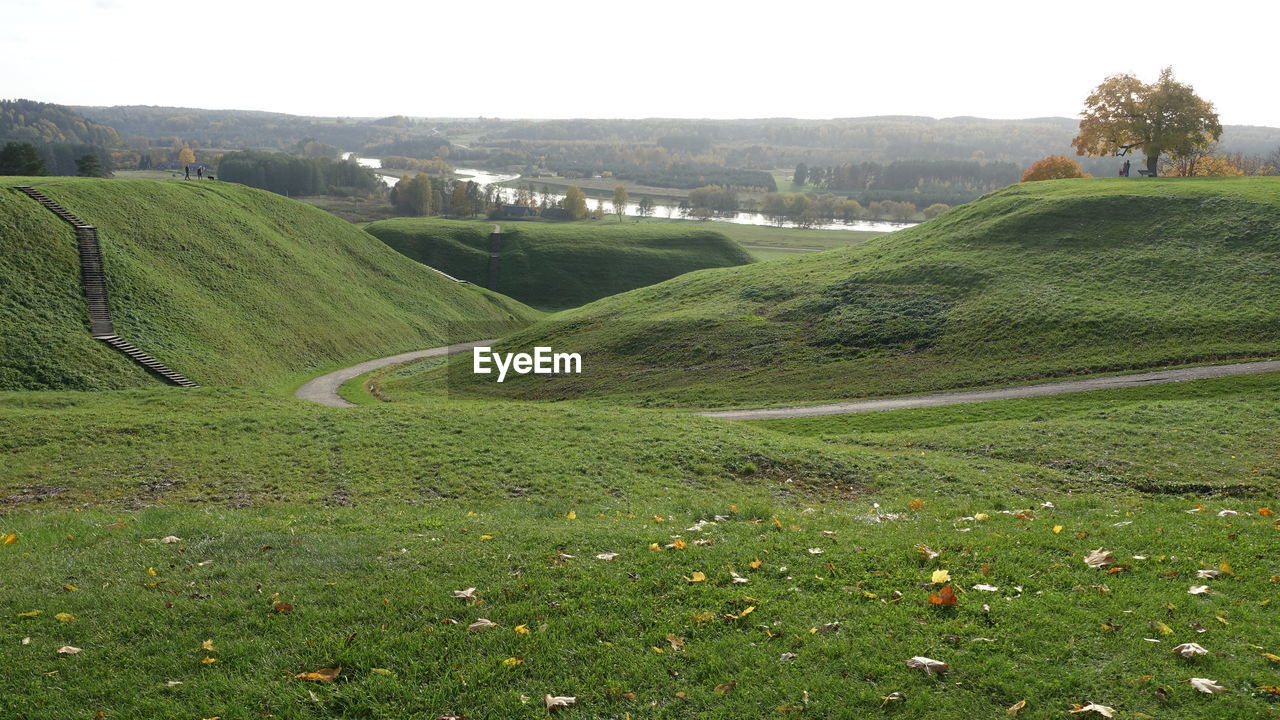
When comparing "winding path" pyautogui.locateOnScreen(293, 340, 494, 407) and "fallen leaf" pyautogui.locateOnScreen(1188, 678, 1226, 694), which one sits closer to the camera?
"fallen leaf" pyautogui.locateOnScreen(1188, 678, 1226, 694)

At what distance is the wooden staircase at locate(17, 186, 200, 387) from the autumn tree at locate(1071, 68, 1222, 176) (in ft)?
285

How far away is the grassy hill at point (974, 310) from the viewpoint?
41.9m

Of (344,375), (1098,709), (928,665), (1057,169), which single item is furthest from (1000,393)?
(1057,169)

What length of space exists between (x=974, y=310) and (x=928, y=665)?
1780 inches

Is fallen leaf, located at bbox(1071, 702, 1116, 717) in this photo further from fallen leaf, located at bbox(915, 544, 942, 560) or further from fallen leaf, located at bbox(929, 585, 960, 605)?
fallen leaf, located at bbox(915, 544, 942, 560)

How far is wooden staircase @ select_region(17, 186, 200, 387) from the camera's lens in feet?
153

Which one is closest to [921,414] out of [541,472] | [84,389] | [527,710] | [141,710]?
[541,472]

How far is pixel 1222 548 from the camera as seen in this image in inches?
480

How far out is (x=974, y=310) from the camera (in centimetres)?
4956

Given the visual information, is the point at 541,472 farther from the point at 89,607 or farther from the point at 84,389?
the point at 84,389

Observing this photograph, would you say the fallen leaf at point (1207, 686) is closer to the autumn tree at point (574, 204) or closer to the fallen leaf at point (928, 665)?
the fallen leaf at point (928, 665)

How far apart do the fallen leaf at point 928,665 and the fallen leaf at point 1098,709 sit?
1364 mm

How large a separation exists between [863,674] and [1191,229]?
6147 centimetres

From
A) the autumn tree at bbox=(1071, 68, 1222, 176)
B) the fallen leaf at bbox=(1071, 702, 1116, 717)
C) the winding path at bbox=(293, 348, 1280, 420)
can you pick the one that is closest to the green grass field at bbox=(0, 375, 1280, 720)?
the fallen leaf at bbox=(1071, 702, 1116, 717)
